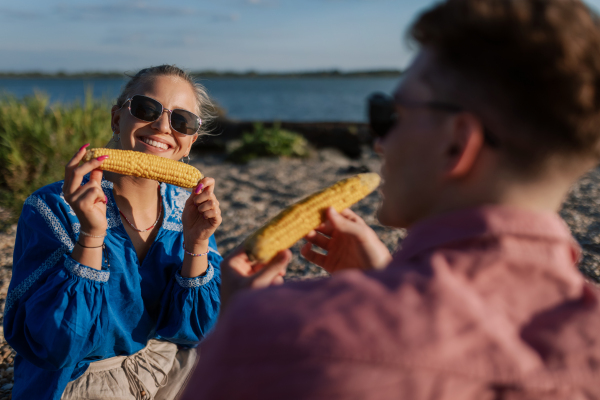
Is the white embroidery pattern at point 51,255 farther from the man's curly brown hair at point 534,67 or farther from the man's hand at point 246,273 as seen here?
the man's curly brown hair at point 534,67

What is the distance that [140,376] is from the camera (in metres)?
2.40

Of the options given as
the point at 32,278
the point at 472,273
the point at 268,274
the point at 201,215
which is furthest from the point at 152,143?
the point at 472,273

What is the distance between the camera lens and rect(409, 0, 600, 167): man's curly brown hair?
929 mm

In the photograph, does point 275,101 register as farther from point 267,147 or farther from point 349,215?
point 349,215

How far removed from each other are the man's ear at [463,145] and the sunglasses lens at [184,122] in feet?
5.86

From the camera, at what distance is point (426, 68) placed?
3.62 ft

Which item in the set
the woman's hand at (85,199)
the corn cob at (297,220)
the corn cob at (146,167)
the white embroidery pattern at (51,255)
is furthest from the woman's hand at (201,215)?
the corn cob at (297,220)

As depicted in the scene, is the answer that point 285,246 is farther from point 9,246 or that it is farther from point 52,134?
point 52,134

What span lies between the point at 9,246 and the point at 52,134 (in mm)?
2265

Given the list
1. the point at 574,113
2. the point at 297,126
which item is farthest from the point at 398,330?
the point at 297,126

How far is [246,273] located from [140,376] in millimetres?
1463

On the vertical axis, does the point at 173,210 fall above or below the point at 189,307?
above

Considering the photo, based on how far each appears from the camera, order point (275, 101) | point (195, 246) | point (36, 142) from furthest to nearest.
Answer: point (275, 101)
point (36, 142)
point (195, 246)

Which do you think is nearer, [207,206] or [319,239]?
[319,239]
